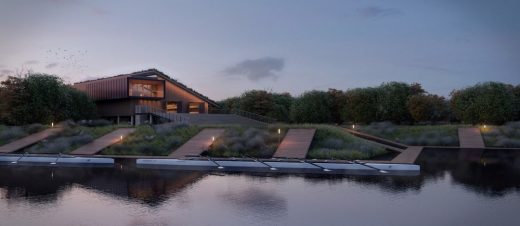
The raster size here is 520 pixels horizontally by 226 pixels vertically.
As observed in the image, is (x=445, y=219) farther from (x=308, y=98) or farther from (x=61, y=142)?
(x=308, y=98)

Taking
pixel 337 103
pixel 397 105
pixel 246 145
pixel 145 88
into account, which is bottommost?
pixel 246 145

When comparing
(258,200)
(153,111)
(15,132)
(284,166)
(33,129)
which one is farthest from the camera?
(153,111)

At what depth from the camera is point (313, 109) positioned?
4181cm

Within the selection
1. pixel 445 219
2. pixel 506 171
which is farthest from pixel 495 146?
pixel 445 219

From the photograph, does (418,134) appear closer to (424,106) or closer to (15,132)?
(424,106)

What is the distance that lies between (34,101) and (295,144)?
22859 mm

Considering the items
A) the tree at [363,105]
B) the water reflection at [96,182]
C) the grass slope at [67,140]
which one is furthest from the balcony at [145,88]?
the water reflection at [96,182]

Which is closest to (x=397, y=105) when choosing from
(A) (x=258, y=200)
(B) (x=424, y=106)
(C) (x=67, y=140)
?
(B) (x=424, y=106)

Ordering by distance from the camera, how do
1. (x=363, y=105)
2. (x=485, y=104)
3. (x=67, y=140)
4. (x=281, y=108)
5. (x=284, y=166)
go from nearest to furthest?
1. (x=284, y=166)
2. (x=67, y=140)
3. (x=485, y=104)
4. (x=363, y=105)
5. (x=281, y=108)

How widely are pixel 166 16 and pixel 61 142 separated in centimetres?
939

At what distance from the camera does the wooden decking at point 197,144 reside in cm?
2195

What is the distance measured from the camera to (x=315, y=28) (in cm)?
2683

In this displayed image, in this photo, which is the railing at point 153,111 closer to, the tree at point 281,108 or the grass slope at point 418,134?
the tree at point 281,108

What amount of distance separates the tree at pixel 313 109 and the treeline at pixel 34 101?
20015 millimetres
